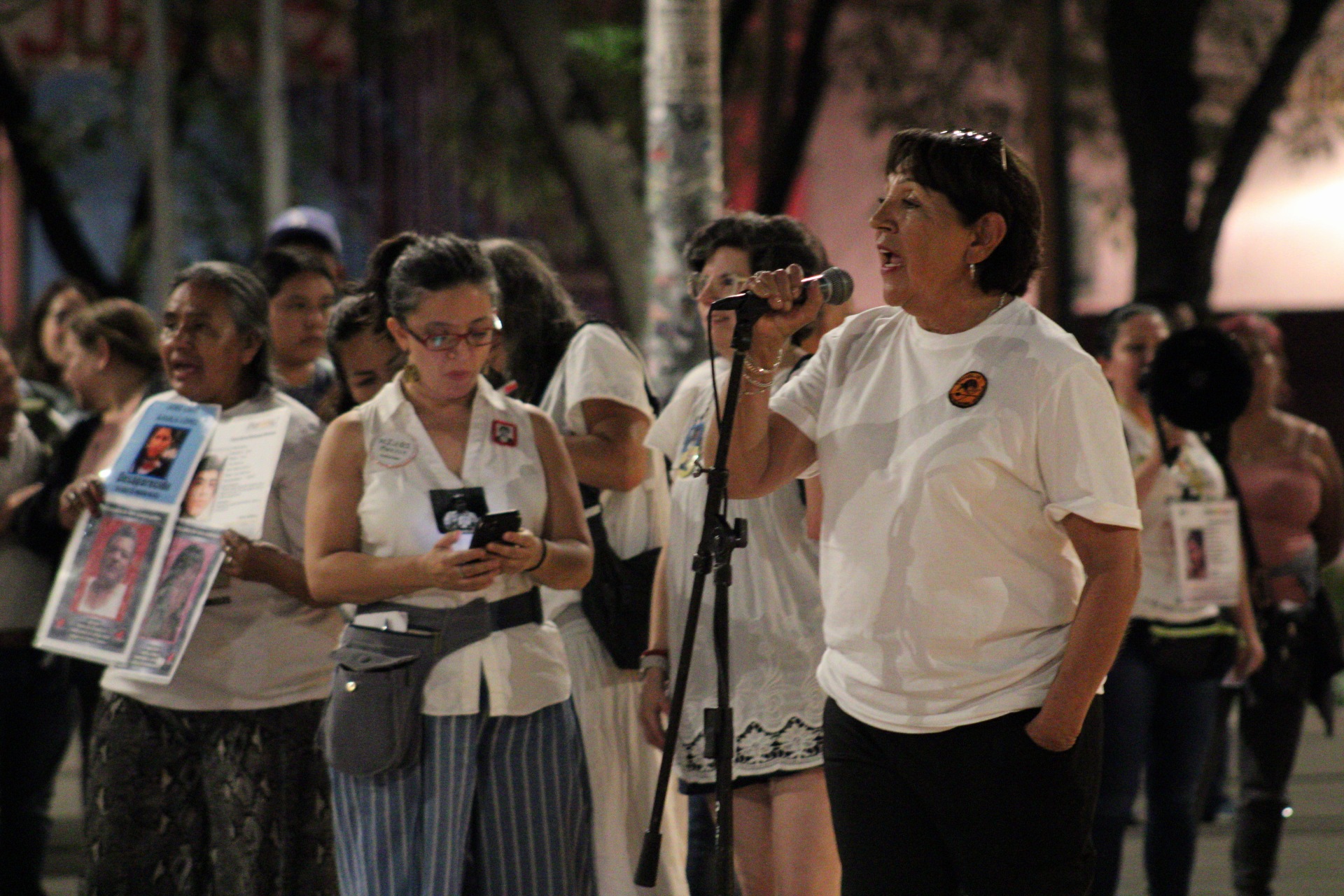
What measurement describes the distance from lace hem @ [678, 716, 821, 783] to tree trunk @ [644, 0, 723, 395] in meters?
3.71

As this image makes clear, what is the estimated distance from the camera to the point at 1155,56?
40.1 feet

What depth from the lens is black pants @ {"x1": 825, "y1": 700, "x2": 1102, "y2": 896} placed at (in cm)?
307

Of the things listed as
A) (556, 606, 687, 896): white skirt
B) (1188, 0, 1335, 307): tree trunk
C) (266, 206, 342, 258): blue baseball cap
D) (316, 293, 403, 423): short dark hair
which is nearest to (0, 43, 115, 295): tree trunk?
(266, 206, 342, 258): blue baseball cap

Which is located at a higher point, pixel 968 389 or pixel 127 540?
pixel 968 389

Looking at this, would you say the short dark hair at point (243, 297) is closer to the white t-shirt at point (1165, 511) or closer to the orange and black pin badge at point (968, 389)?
the orange and black pin badge at point (968, 389)

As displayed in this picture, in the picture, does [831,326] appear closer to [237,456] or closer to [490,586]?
[490,586]

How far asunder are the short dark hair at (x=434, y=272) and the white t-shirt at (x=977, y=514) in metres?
1.10

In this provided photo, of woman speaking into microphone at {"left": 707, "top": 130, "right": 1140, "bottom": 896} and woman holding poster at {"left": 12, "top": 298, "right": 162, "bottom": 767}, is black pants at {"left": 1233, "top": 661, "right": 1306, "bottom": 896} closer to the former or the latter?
woman speaking into microphone at {"left": 707, "top": 130, "right": 1140, "bottom": 896}

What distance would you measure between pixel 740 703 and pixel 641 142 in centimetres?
1164

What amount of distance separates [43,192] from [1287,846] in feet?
39.6

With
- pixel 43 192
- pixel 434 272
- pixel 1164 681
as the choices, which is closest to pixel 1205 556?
pixel 1164 681

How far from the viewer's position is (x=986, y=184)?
123 inches

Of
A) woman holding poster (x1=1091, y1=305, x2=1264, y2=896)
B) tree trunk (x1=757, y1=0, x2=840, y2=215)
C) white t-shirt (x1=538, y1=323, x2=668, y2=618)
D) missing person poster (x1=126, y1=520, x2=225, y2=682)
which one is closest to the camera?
missing person poster (x1=126, y1=520, x2=225, y2=682)

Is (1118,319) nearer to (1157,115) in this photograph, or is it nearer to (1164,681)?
(1164,681)
